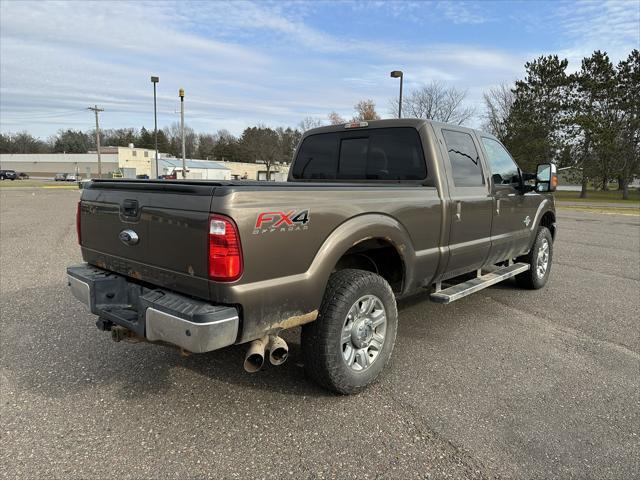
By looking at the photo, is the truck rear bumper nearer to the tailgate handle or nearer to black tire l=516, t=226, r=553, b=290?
the tailgate handle

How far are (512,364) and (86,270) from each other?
345cm

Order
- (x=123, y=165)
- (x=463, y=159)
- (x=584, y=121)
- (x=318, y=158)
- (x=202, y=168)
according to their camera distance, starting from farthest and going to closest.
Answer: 1. (x=123, y=165)
2. (x=202, y=168)
3. (x=584, y=121)
4. (x=318, y=158)
5. (x=463, y=159)

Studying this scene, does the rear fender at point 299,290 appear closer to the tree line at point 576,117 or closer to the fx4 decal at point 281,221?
the fx4 decal at point 281,221

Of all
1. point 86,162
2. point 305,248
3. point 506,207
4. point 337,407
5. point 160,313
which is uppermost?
point 86,162

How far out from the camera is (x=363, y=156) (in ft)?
14.8

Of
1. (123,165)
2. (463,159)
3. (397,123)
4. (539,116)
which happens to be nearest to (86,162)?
(123,165)

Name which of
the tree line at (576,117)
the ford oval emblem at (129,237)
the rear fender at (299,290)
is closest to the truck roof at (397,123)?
the rear fender at (299,290)

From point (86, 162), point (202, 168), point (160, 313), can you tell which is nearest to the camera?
point (160, 313)

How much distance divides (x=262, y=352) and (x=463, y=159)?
2823mm

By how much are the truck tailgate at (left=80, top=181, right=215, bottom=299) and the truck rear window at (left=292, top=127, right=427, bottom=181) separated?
2.17 meters

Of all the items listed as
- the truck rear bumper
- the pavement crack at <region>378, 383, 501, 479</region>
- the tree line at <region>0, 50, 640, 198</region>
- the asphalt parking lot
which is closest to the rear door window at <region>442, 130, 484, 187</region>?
the asphalt parking lot

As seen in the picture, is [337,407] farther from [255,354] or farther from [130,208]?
[130,208]

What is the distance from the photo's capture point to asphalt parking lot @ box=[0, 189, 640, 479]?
8.27 feet

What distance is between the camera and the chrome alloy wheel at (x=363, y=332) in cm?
320
